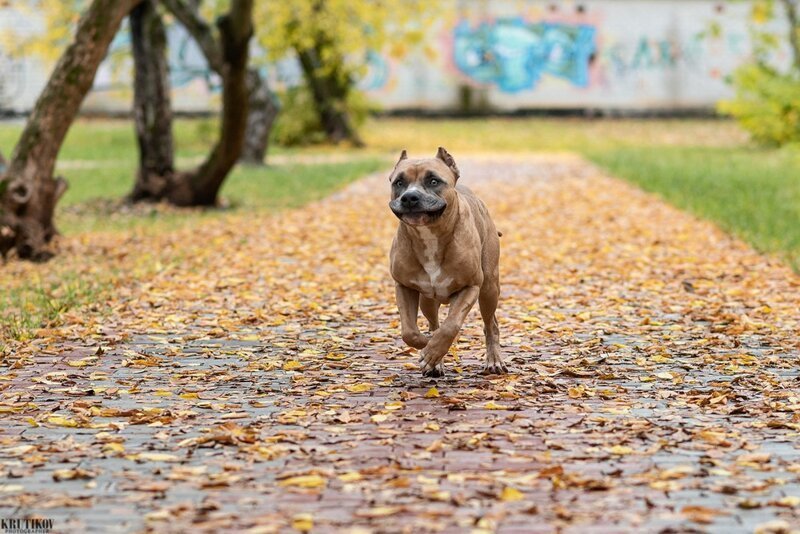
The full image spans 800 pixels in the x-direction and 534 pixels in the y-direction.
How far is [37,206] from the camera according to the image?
14984 millimetres

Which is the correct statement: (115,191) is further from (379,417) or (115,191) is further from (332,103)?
(379,417)

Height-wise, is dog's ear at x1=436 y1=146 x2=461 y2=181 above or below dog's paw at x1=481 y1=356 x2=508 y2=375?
above

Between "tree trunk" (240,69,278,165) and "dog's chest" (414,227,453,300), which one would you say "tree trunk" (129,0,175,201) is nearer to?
"tree trunk" (240,69,278,165)

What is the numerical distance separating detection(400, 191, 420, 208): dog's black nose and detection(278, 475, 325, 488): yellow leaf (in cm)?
201

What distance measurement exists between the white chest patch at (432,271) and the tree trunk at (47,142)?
25.6 ft

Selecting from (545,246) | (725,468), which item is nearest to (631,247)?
(545,246)

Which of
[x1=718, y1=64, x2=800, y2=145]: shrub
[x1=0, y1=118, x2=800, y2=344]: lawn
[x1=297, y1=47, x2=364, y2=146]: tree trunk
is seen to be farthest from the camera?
[x1=297, y1=47, x2=364, y2=146]: tree trunk

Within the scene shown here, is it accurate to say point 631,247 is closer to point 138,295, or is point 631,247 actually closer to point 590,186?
point 138,295

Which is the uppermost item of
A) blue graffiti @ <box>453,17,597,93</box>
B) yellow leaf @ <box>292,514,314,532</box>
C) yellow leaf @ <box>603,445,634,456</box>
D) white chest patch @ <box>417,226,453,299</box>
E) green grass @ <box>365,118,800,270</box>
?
blue graffiti @ <box>453,17,597,93</box>

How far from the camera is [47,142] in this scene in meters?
15.0

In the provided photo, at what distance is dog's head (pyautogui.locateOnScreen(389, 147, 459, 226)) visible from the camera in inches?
292

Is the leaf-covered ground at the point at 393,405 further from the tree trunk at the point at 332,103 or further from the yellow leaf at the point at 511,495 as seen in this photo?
the tree trunk at the point at 332,103

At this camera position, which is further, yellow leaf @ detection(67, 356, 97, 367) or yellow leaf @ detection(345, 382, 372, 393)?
A: yellow leaf @ detection(67, 356, 97, 367)

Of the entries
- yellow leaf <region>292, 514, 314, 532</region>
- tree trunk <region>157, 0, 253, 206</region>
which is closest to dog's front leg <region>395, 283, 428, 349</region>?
yellow leaf <region>292, 514, 314, 532</region>
